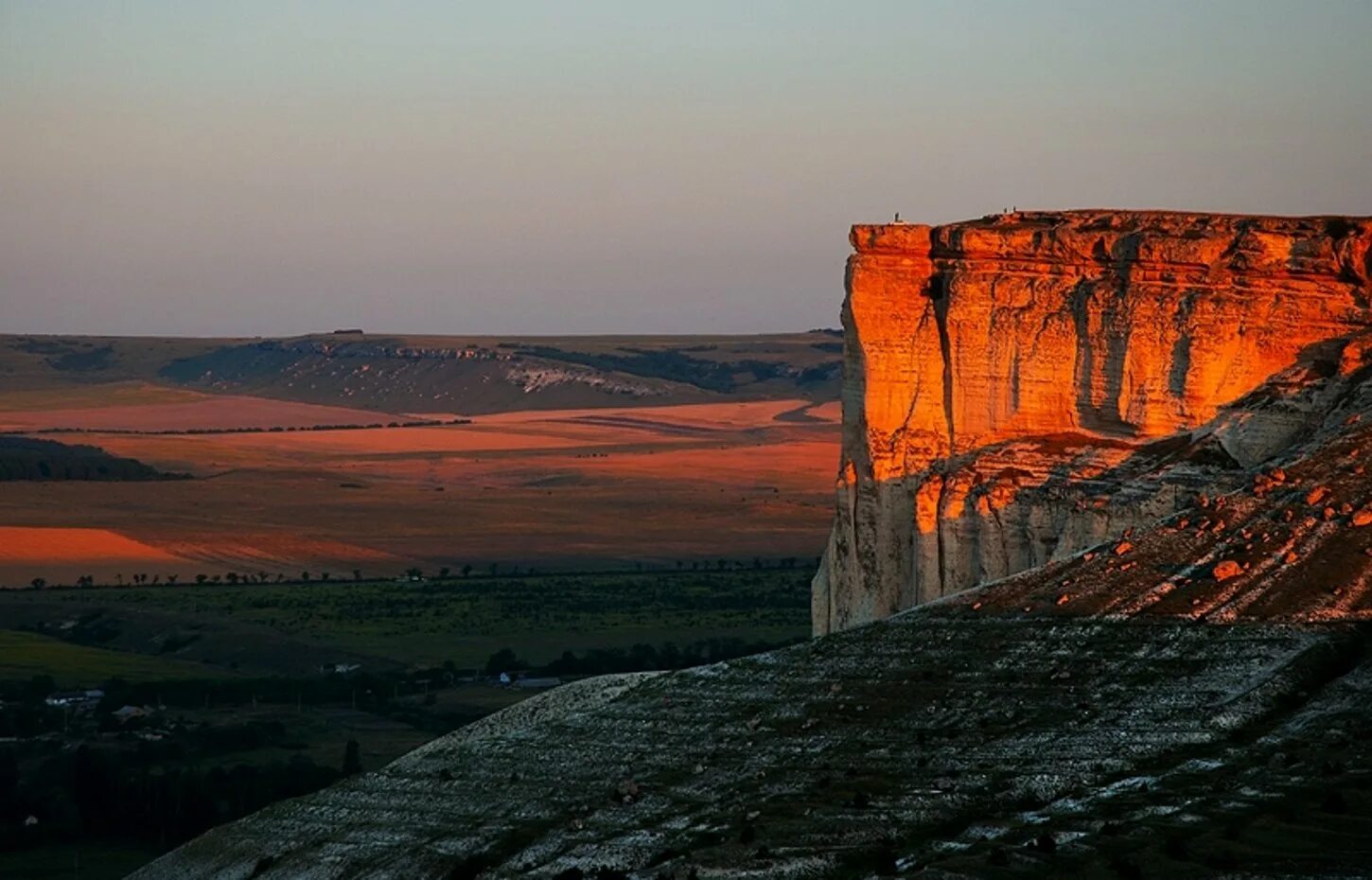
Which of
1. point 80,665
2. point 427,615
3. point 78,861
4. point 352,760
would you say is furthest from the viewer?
point 427,615

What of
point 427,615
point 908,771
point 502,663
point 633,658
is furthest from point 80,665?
point 908,771

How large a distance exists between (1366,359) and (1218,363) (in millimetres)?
3228

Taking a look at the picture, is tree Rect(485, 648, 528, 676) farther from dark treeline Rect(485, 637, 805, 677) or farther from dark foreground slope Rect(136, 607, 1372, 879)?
dark foreground slope Rect(136, 607, 1372, 879)

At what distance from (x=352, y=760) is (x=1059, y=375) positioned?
3631 cm

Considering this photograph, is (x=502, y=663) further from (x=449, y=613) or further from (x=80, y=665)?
(x=449, y=613)

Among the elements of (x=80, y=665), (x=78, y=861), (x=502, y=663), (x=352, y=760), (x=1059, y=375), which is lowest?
(x=80, y=665)

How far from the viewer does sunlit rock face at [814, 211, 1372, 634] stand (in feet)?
184

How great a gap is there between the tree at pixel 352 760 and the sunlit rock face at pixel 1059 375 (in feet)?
87.9

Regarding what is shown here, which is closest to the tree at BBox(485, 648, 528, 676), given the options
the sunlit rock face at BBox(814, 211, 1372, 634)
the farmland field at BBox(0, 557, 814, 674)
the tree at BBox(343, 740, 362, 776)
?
the farmland field at BBox(0, 557, 814, 674)

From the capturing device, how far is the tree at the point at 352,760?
88.1 m

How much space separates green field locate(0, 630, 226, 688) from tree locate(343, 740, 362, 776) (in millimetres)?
26988

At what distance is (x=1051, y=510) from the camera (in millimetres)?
57562

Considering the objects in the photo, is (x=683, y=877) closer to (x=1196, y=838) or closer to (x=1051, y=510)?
(x=1196, y=838)

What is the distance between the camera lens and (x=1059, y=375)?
60031 millimetres
